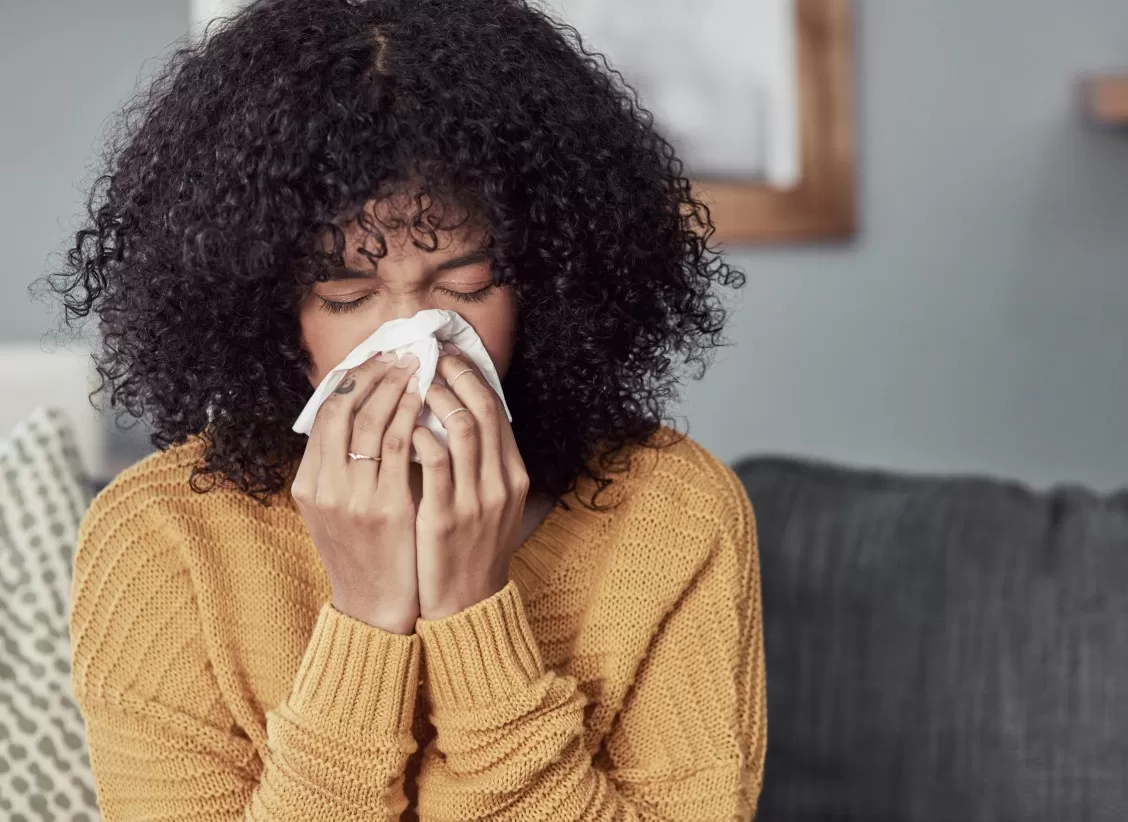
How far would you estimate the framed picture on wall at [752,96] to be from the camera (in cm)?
215

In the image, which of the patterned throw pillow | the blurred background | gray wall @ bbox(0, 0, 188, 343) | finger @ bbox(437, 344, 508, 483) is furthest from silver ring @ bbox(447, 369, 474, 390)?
gray wall @ bbox(0, 0, 188, 343)

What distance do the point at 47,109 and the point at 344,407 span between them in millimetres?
1304

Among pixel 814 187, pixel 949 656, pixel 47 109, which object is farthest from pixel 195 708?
pixel 814 187

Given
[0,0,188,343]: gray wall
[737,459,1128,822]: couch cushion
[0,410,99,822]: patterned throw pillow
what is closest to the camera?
[0,410,99,822]: patterned throw pillow

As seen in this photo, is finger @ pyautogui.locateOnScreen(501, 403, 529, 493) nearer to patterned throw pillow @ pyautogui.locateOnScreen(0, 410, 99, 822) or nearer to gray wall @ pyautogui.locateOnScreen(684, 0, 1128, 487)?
patterned throw pillow @ pyautogui.locateOnScreen(0, 410, 99, 822)

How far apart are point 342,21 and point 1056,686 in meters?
1.08

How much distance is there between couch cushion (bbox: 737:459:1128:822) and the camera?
4.65ft

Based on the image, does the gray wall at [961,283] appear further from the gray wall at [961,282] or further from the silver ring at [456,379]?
the silver ring at [456,379]

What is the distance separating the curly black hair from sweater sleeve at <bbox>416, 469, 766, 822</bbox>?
176 millimetres

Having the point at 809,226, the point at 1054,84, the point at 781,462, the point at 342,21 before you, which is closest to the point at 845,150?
the point at 809,226

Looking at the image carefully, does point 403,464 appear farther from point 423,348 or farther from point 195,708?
point 195,708

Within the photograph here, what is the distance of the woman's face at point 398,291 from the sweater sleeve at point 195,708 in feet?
0.77

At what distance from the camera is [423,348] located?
3.05 feet

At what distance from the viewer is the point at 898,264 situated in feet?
7.30
